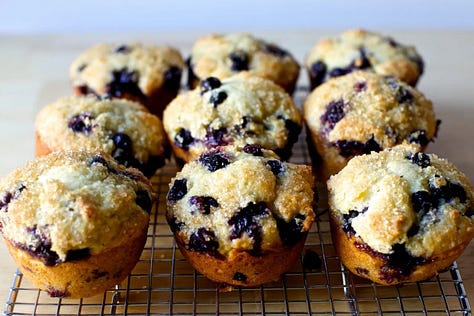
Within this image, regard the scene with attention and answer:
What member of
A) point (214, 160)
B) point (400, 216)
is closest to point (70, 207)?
point (214, 160)

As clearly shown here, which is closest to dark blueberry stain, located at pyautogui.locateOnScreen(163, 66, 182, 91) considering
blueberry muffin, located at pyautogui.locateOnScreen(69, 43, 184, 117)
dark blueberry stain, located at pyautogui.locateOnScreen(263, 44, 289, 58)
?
blueberry muffin, located at pyautogui.locateOnScreen(69, 43, 184, 117)

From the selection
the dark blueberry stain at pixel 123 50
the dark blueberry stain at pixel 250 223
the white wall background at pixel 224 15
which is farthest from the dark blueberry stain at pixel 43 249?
the white wall background at pixel 224 15

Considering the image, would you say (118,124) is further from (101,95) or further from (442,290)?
(442,290)

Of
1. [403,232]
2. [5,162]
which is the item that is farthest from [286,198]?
[5,162]

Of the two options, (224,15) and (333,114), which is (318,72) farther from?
(224,15)

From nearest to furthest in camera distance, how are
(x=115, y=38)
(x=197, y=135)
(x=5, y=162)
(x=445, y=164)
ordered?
(x=445, y=164), (x=197, y=135), (x=5, y=162), (x=115, y=38)

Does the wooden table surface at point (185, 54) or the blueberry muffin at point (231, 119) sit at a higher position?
the blueberry muffin at point (231, 119)

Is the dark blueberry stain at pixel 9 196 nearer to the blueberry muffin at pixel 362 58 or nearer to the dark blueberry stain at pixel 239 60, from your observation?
the dark blueberry stain at pixel 239 60
